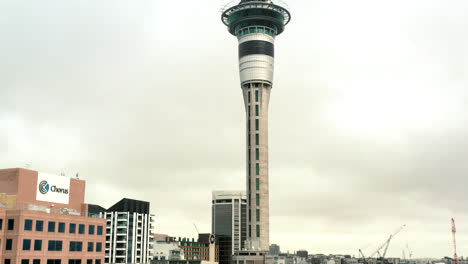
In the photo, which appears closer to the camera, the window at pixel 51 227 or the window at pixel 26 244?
the window at pixel 26 244

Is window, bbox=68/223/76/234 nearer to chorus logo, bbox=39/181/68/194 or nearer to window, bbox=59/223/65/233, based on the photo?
window, bbox=59/223/65/233

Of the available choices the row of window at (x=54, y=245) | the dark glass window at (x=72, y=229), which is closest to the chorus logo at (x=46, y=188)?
the dark glass window at (x=72, y=229)

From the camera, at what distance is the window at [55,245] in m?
113

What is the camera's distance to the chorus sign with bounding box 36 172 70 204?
118 metres

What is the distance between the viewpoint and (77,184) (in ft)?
422

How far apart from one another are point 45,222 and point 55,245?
5.87m

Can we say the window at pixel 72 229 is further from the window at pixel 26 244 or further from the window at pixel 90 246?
the window at pixel 26 244

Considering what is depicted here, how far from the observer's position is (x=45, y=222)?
113 meters

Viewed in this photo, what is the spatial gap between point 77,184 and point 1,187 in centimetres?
1847

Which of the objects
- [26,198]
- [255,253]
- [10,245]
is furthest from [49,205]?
[255,253]

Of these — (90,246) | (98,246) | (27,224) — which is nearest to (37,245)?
(27,224)

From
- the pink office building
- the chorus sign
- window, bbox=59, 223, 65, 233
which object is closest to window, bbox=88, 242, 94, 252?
the pink office building

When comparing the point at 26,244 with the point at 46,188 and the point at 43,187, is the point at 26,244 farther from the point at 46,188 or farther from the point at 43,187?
the point at 46,188

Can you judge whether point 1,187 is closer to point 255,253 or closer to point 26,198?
point 26,198
